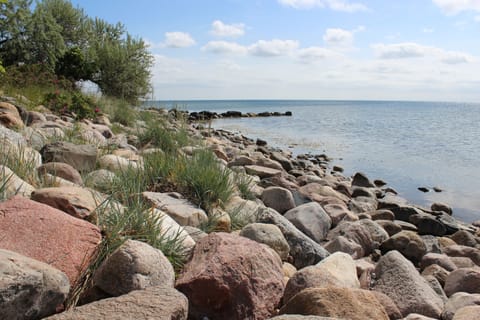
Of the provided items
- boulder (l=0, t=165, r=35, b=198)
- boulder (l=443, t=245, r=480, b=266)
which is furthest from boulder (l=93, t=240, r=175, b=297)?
boulder (l=443, t=245, r=480, b=266)

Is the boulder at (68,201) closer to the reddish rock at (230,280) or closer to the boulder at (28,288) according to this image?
the reddish rock at (230,280)

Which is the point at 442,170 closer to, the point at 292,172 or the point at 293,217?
the point at 292,172

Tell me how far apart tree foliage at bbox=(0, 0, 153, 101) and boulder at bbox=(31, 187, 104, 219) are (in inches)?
712

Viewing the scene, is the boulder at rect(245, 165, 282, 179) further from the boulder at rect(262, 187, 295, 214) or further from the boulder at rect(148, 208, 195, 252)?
the boulder at rect(148, 208, 195, 252)

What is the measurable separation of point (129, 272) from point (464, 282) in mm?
3421

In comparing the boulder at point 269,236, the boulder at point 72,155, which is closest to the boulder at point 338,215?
the boulder at point 269,236

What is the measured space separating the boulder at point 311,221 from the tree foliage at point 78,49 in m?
16.5

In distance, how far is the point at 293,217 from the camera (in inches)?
223

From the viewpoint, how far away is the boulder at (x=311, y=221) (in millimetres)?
5531

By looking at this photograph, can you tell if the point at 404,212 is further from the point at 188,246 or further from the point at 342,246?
the point at 188,246

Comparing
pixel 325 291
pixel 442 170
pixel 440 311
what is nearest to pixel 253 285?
pixel 325 291

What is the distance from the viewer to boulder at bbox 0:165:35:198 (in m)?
3.38

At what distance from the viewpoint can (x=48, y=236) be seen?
2.71 m

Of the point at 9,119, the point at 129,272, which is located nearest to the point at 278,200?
the point at 129,272
